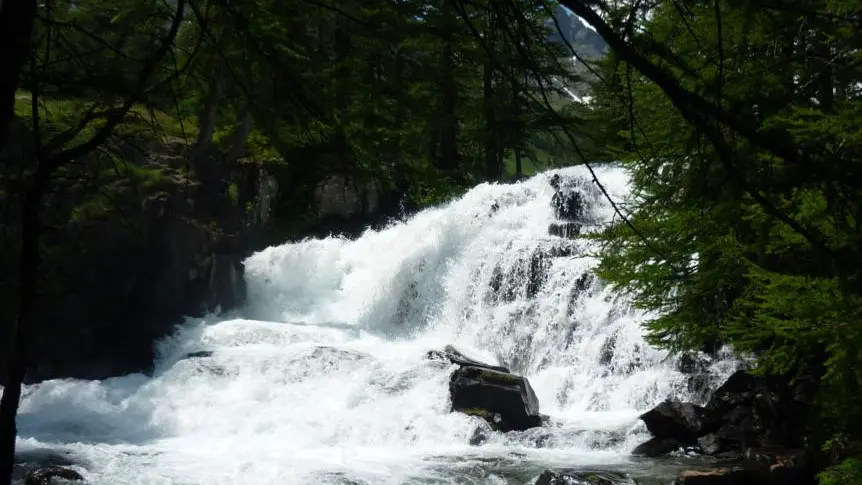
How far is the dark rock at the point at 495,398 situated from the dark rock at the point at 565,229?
7.09 meters

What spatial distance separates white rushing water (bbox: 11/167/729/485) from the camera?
1316 centimetres

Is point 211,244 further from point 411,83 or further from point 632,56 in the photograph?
point 632,56

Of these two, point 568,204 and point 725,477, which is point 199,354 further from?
point 725,477

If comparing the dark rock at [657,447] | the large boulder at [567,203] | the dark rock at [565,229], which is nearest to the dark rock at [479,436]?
the dark rock at [657,447]

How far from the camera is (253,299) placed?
24.9 metres

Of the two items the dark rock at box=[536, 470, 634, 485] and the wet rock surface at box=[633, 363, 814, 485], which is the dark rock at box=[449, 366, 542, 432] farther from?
the dark rock at box=[536, 470, 634, 485]

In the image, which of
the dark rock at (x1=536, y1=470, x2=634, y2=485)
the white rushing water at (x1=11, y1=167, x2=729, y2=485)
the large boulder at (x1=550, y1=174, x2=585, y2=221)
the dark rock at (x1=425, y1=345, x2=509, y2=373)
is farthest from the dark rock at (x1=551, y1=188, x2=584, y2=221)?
the dark rock at (x1=536, y1=470, x2=634, y2=485)

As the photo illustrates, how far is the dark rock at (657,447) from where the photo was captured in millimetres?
12938

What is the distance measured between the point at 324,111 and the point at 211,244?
19.7 m

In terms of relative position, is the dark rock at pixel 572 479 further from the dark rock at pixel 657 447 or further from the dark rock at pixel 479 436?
the dark rock at pixel 479 436

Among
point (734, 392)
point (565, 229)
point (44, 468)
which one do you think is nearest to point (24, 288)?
point (44, 468)

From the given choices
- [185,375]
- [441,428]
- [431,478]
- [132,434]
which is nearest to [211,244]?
[185,375]

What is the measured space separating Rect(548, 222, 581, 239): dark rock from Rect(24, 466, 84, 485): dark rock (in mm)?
13803

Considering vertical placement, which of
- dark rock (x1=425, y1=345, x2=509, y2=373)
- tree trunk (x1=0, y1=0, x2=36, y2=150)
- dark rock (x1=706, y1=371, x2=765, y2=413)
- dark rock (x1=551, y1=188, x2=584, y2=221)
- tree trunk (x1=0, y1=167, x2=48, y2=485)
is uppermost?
dark rock (x1=551, y1=188, x2=584, y2=221)
